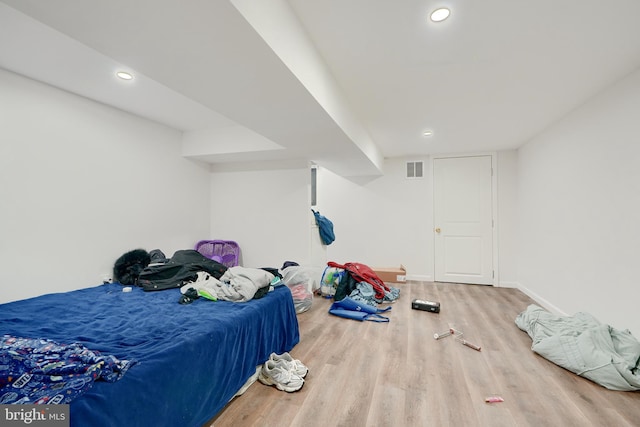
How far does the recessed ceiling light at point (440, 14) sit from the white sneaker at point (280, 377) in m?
2.57

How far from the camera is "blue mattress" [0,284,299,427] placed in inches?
48.2

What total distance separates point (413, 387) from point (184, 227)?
3481 millimetres

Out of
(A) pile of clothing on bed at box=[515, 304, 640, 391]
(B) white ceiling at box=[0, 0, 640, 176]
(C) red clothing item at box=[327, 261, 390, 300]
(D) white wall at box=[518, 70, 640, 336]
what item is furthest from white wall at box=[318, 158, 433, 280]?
(A) pile of clothing on bed at box=[515, 304, 640, 391]

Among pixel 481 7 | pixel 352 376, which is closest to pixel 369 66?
pixel 481 7

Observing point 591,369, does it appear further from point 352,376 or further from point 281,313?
point 281,313

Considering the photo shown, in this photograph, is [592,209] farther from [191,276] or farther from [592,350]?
[191,276]

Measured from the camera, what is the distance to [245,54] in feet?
4.86

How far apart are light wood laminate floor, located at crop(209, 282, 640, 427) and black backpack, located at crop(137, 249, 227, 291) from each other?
1.27 meters

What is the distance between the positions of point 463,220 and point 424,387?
3.80m

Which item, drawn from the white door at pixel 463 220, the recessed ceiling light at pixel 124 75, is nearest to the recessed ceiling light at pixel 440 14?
the recessed ceiling light at pixel 124 75

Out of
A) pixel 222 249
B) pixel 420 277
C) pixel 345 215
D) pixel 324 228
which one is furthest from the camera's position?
pixel 345 215

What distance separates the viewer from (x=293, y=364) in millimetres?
2205

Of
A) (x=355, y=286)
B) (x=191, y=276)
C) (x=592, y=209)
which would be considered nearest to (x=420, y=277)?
(x=355, y=286)

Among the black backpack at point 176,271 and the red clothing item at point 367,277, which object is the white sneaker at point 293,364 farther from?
the red clothing item at point 367,277
